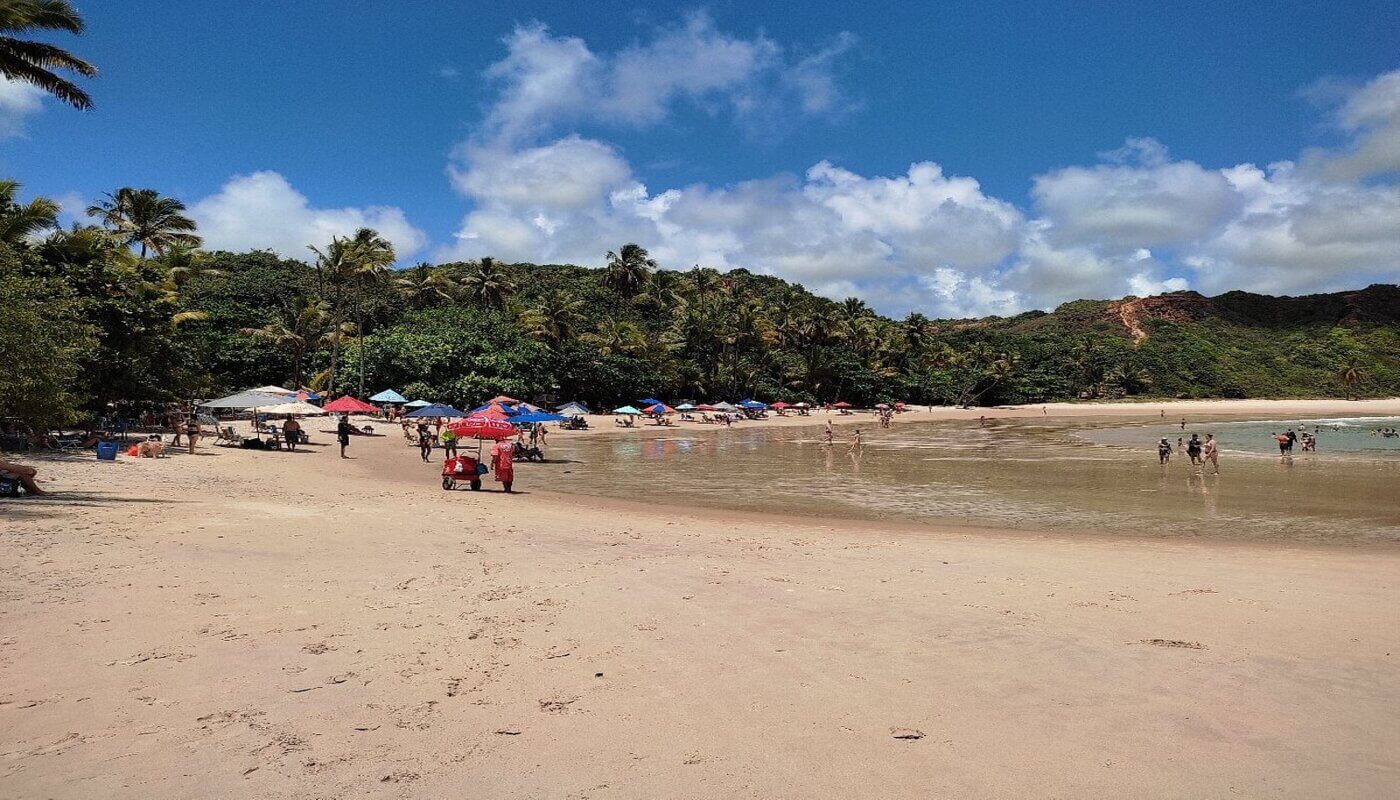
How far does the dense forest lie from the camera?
21.7 m

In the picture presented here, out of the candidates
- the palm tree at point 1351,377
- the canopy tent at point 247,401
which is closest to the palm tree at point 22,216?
the canopy tent at point 247,401

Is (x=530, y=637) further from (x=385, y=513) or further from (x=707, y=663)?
(x=385, y=513)

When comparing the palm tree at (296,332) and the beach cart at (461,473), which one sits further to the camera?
the palm tree at (296,332)

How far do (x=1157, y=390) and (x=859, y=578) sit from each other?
100122 millimetres

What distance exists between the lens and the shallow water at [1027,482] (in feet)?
48.5

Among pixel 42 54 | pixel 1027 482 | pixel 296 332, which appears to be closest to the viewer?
pixel 42 54

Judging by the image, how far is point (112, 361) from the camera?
21.8 m

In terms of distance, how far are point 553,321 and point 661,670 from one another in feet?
168

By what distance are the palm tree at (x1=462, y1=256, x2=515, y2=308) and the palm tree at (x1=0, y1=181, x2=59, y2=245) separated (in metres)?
40.8

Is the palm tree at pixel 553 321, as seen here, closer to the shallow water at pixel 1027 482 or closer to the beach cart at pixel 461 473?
the shallow water at pixel 1027 482

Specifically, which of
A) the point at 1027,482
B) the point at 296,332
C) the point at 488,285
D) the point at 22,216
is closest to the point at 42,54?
the point at 22,216

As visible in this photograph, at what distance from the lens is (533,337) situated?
54.2m

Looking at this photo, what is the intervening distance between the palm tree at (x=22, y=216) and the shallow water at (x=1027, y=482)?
16.9 m

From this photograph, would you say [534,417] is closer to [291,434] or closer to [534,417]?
[534,417]
